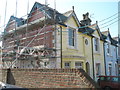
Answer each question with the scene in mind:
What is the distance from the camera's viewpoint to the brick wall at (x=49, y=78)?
4.95 meters

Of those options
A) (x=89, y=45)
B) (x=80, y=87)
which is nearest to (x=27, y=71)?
(x=80, y=87)

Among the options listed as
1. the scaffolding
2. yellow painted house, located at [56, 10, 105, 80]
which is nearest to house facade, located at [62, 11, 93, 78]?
yellow painted house, located at [56, 10, 105, 80]

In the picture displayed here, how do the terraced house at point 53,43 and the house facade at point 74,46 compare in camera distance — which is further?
the house facade at point 74,46

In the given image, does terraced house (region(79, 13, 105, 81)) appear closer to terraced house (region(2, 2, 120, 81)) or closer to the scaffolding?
terraced house (region(2, 2, 120, 81))

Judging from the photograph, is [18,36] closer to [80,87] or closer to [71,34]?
[71,34]

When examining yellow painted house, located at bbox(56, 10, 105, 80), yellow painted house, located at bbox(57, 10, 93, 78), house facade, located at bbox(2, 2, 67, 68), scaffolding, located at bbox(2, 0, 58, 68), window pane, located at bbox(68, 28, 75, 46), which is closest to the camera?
scaffolding, located at bbox(2, 0, 58, 68)

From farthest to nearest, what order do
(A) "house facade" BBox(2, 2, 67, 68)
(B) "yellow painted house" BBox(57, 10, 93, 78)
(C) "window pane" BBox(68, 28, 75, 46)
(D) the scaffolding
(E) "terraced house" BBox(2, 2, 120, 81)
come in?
(C) "window pane" BBox(68, 28, 75, 46) → (B) "yellow painted house" BBox(57, 10, 93, 78) → (E) "terraced house" BBox(2, 2, 120, 81) → (A) "house facade" BBox(2, 2, 67, 68) → (D) the scaffolding

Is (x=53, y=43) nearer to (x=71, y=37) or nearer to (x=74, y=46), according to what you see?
(x=71, y=37)

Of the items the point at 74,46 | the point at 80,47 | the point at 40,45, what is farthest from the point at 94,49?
the point at 40,45

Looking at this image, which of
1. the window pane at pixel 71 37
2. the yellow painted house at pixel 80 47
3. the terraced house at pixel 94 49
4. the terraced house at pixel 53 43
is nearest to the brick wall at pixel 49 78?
the terraced house at pixel 53 43

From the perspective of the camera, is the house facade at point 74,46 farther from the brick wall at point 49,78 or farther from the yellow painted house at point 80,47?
the brick wall at point 49,78

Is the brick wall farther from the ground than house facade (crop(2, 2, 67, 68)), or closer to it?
closer to it

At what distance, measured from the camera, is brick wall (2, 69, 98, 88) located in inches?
195

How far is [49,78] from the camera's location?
239 inches
